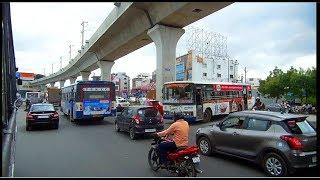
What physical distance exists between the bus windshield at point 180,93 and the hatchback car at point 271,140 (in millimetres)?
10294

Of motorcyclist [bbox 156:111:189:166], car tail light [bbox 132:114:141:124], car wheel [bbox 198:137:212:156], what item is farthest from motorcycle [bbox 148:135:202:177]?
car tail light [bbox 132:114:141:124]

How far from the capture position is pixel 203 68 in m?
85.0

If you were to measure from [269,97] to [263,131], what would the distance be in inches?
2465

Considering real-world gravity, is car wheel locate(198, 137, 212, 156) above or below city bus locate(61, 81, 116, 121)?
below

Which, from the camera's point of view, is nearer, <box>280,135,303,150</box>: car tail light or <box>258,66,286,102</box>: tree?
<box>280,135,303,150</box>: car tail light

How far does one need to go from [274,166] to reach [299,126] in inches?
48.4

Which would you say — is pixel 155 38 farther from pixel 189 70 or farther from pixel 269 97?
pixel 189 70

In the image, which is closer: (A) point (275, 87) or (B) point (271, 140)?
(B) point (271, 140)

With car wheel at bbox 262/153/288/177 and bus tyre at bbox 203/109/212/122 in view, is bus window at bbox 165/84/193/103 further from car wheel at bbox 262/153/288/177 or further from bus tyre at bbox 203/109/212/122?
car wheel at bbox 262/153/288/177

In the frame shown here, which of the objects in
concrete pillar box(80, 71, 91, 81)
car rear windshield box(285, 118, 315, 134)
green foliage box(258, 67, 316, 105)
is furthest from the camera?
concrete pillar box(80, 71, 91, 81)

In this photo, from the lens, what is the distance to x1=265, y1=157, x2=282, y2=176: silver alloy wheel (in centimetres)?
780

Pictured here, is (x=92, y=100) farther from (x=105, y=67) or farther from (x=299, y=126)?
(x=105, y=67)

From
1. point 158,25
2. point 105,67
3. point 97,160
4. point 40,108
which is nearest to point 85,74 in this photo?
point 105,67

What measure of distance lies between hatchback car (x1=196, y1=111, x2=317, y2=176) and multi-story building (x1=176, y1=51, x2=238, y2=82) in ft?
236
